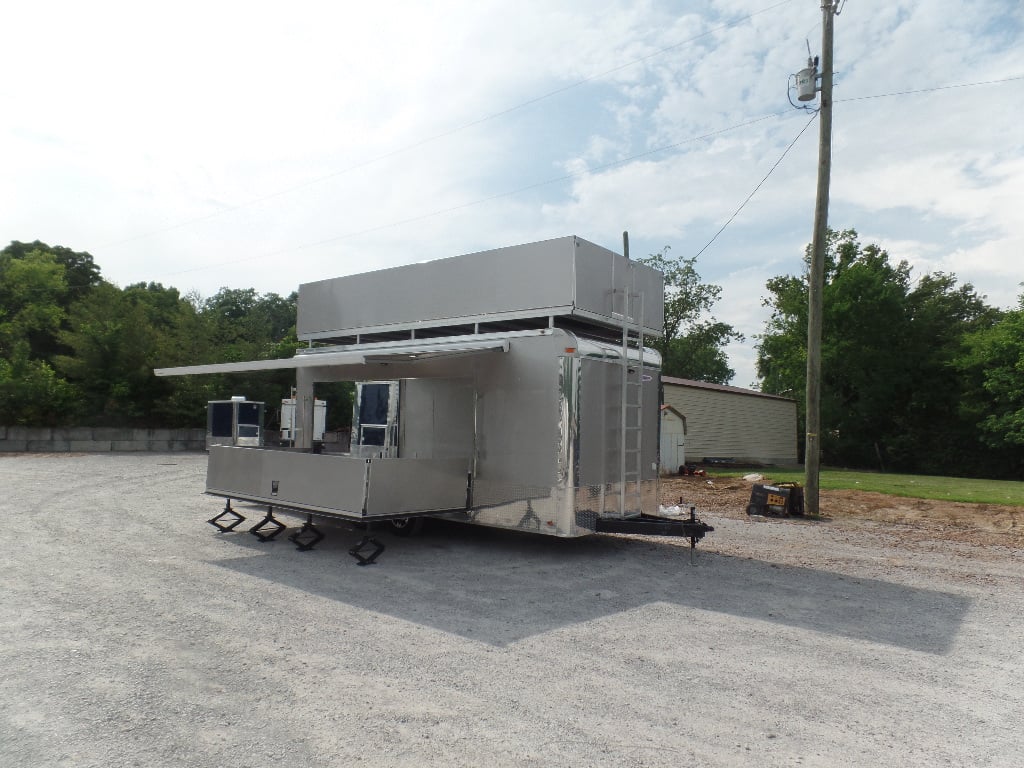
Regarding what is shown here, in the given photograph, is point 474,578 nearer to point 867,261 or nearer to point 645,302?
point 645,302

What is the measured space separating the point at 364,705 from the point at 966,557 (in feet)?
27.0

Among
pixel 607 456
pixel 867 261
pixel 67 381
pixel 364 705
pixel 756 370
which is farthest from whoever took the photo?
→ pixel 756 370

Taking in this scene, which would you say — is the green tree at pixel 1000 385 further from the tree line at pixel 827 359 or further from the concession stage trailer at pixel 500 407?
the concession stage trailer at pixel 500 407

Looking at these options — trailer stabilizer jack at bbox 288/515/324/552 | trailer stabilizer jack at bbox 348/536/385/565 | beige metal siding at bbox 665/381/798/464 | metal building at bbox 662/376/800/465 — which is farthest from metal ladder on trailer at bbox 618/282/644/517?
beige metal siding at bbox 665/381/798/464

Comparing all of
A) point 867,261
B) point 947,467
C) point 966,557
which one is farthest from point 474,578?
point 867,261

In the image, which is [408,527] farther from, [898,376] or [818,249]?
[898,376]

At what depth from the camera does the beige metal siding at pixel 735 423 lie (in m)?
25.0

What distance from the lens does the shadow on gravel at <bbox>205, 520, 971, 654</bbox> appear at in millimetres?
5641

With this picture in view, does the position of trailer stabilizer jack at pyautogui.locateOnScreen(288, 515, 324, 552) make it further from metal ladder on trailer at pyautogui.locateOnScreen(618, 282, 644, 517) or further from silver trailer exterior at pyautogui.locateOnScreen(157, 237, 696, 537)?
metal ladder on trailer at pyautogui.locateOnScreen(618, 282, 644, 517)

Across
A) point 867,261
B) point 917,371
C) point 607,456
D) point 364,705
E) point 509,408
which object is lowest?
point 364,705

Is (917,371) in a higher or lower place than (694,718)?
higher

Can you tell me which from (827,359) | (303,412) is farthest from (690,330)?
(303,412)

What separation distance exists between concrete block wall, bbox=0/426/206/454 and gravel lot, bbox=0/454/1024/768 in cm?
1668

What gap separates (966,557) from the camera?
890 cm
